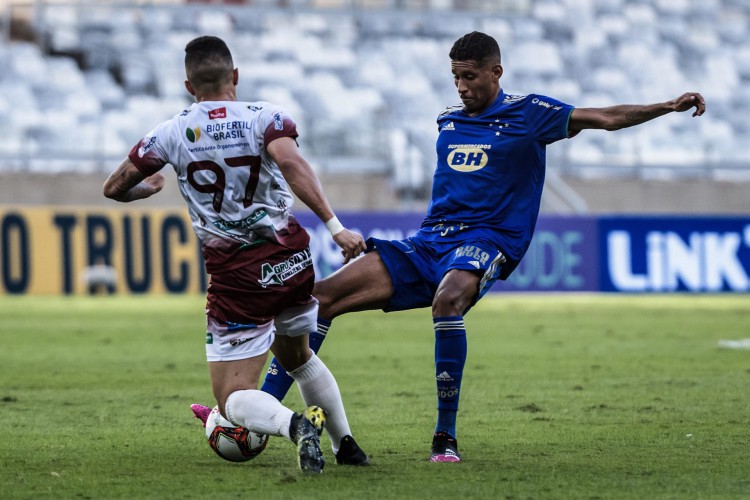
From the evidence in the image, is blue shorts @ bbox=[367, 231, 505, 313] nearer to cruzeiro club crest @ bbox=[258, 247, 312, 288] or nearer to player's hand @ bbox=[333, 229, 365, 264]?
cruzeiro club crest @ bbox=[258, 247, 312, 288]

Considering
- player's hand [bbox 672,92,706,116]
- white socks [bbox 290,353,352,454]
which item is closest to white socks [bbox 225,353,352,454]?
white socks [bbox 290,353,352,454]

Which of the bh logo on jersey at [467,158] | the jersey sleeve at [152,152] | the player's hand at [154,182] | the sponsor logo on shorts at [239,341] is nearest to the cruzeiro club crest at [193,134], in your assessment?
the jersey sleeve at [152,152]

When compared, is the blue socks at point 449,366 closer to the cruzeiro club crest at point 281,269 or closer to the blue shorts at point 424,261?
the blue shorts at point 424,261

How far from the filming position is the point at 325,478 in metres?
5.21

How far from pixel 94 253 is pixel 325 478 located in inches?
574

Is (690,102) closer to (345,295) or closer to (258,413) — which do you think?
(345,295)

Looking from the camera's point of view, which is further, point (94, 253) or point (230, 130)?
point (94, 253)

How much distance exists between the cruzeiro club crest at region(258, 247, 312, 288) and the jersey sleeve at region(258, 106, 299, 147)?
0.51 meters

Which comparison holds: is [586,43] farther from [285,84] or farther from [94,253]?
[94,253]

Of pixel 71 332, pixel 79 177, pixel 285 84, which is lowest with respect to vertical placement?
pixel 71 332

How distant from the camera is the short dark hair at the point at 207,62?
5254 mm

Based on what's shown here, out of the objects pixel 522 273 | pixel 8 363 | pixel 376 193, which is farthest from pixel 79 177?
pixel 8 363

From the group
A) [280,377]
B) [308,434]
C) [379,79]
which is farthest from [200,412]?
[379,79]

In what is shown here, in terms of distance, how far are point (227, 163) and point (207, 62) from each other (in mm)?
416
